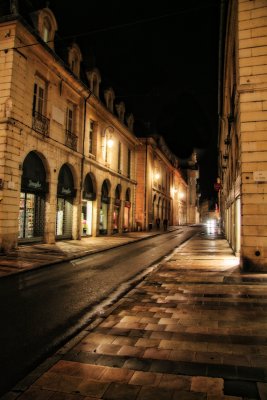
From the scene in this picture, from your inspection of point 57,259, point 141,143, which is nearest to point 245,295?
point 57,259

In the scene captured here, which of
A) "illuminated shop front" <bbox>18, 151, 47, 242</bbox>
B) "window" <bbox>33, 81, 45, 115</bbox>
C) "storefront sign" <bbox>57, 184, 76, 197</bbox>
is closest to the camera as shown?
"illuminated shop front" <bbox>18, 151, 47, 242</bbox>

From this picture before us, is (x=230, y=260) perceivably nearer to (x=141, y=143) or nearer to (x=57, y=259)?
(x=57, y=259)

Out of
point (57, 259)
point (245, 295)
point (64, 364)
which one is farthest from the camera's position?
point (57, 259)

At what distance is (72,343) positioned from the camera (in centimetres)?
457

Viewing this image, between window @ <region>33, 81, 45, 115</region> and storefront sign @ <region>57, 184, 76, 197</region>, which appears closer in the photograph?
window @ <region>33, 81, 45, 115</region>

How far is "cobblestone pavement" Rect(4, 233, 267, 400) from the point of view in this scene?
10.7 feet

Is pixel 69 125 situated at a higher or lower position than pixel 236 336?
higher

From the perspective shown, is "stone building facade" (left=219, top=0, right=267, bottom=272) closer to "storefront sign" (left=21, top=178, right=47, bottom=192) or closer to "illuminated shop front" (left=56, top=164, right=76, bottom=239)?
"storefront sign" (left=21, top=178, right=47, bottom=192)

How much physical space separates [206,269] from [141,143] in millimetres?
28334

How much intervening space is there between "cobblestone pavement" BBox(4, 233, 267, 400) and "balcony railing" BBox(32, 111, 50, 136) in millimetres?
12467

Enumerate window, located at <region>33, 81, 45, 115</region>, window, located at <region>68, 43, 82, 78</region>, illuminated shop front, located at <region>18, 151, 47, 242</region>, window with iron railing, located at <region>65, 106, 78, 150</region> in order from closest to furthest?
illuminated shop front, located at <region>18, 151, 47, 242</region>, window, located at <region>33, 81, 45, 115</region>, window with iron railing, located at <region>65, 106, 78, 150</region>, window, located at <region>68, 43, 82, 78</region>

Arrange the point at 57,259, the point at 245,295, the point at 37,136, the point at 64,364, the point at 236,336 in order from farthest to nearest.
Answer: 1. the point at 37,136
2. the point at 57,259
3. the point at 245,295
4. the point at 236,336
5. the point at 64,364

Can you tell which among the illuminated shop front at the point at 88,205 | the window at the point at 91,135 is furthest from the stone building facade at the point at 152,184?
the illuminated shop front at the point at 88,205

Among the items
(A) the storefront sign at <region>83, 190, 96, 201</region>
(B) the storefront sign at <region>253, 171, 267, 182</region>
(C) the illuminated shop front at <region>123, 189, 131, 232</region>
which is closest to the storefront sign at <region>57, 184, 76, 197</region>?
(A) the storefront sign at <region>83, 190, 96, 201</region>
